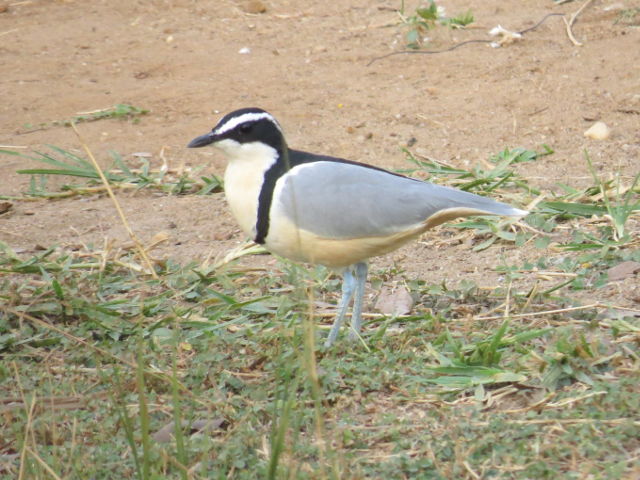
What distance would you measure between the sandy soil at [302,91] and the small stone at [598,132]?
0.06m

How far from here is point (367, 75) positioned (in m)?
7.36

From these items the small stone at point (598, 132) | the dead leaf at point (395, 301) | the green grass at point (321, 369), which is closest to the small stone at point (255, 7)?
the small stone at point (598, 132)

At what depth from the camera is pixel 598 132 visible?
6.29m

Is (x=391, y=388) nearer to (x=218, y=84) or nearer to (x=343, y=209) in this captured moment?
(x=343, y=209)

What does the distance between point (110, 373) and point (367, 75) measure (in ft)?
12.8

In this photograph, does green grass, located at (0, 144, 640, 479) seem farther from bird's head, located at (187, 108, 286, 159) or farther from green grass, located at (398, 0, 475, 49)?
green grass, located at (398, 0, 475, 49)

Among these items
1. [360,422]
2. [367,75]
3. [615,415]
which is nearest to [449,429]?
[360,422]

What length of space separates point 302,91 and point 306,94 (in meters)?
0.06

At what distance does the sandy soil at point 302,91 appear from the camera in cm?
574

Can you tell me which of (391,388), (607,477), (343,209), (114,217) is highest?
(343,209)

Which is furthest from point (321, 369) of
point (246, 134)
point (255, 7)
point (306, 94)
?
point (255, 7)

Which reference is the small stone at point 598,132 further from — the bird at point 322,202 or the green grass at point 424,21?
the bird at point 322,202

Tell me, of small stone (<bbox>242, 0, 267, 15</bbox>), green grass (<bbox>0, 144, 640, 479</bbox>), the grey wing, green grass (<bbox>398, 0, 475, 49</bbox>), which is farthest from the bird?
small stone (<bbox>242, 0, 267, 15</bbox>)

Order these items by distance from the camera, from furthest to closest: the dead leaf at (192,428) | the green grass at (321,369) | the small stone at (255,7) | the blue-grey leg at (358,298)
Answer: the small stone at (255,7) < the blue-grey leg at (358,298) < the dead leaf at (192,428) < the green grass at (321,369)
